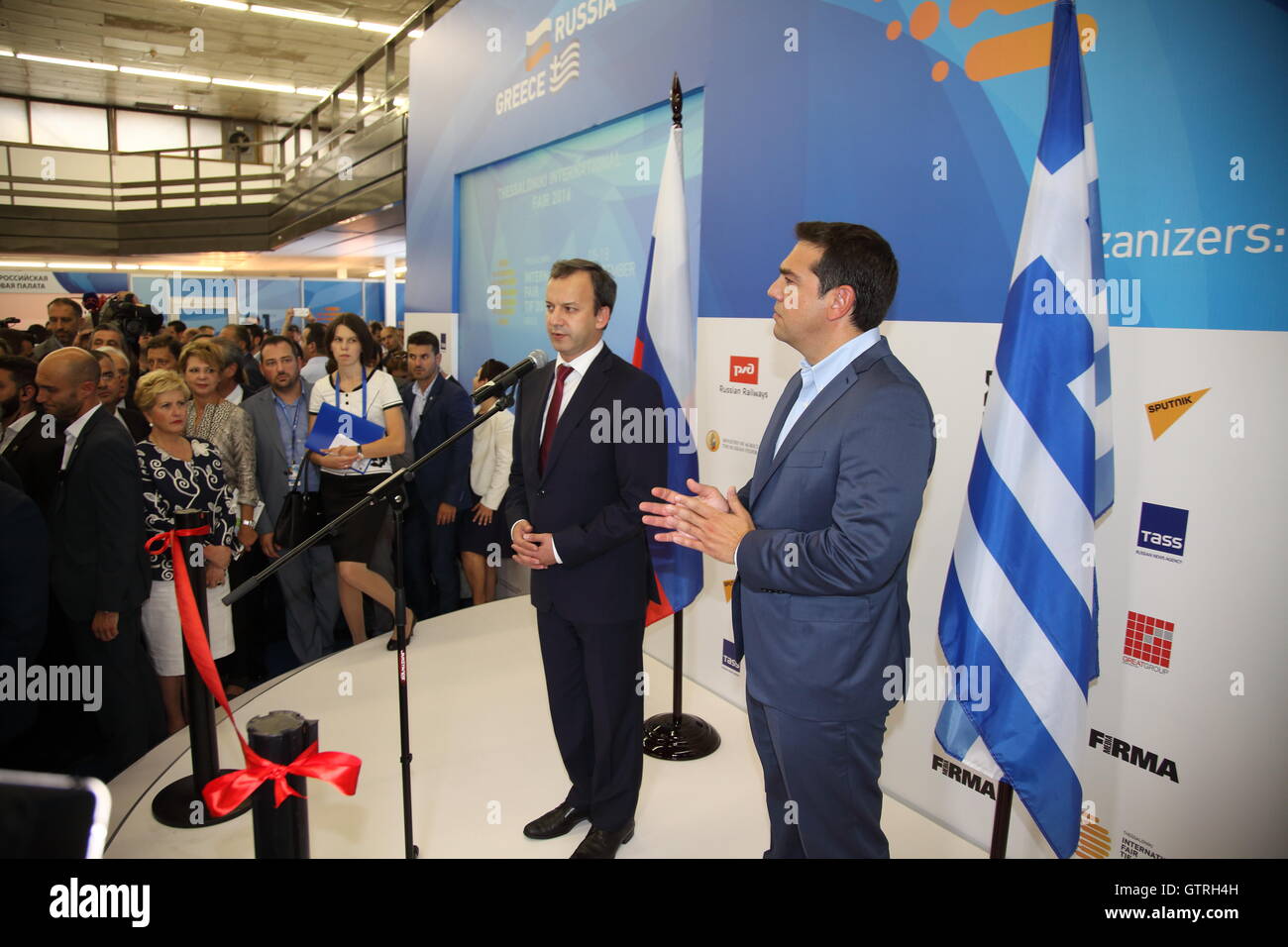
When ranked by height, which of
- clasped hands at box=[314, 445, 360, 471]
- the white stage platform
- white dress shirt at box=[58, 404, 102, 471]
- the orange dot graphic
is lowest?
the white stage platform

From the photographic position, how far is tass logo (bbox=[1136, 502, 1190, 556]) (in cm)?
197

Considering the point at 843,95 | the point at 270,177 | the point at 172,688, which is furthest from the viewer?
the point at 270,177

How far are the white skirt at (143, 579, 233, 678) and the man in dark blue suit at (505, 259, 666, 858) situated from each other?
151 cm

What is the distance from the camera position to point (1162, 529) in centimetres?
201

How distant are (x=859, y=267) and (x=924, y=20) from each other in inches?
54.0

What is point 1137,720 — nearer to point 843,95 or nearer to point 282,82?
point 843,95

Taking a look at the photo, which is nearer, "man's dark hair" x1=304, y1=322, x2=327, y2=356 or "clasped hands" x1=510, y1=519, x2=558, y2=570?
"clasped hands" x1=510, y1=519, x2=558, y2=570

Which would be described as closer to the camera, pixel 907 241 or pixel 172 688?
pixel 907 241

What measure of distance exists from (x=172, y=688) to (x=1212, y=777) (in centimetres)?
352

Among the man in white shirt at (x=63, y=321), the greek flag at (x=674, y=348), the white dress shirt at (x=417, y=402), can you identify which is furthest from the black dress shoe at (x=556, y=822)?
the man in white shirt at (x=63, y=321)

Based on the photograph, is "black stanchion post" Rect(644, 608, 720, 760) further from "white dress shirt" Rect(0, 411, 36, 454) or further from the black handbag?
"white dress shirt" Rect(0, 411, 36, 454)

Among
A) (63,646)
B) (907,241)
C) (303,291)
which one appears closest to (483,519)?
(63,646)

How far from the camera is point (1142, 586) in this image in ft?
6.73

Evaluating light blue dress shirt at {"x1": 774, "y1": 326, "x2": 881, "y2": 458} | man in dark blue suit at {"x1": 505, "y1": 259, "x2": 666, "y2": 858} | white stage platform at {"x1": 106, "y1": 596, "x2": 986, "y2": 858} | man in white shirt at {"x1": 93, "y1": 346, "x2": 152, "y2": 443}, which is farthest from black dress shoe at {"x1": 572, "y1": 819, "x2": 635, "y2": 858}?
man in white shirt at {"x1": 93, "y1": 346, "x2": 152, "y2": 443}
